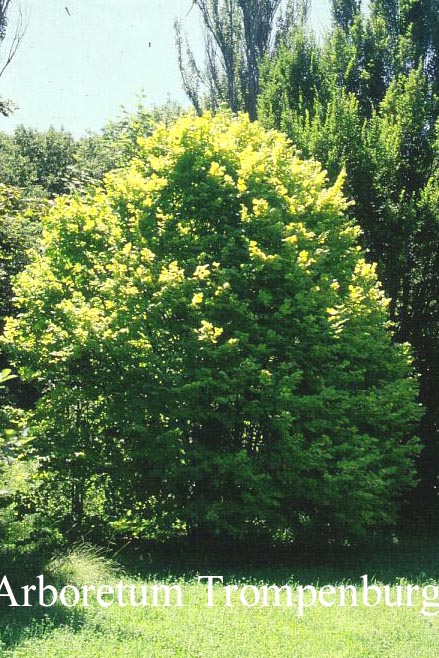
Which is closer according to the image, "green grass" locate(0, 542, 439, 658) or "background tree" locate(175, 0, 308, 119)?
"green grass" locate(0, 542, 439, 658)

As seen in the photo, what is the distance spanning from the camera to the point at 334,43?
18.8 metres

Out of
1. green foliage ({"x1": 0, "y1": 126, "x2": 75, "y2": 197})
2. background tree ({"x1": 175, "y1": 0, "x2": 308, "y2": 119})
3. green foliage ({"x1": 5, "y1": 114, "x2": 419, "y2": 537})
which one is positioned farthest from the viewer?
green foliage ({"x1": 0, "y1": 126, "x2": 75, "y2": 197})

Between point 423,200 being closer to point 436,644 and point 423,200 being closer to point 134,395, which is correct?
point 134,395

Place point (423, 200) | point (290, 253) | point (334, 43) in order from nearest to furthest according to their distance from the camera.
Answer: point (290, 253)
point (423, 200)
point (334, 43)

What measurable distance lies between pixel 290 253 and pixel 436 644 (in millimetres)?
6797

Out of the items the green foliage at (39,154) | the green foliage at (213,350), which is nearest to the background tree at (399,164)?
the green foliage at (213,350)

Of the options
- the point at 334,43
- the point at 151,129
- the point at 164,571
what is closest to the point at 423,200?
the point at 334,43

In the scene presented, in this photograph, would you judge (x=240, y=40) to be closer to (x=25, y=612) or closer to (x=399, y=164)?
(x=399, y=164)

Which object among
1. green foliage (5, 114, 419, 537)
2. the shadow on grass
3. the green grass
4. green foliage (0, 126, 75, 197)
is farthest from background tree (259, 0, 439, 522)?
green foliage (0, 126, 75, 197)

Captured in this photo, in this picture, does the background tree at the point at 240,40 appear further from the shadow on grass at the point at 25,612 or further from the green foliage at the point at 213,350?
the shadow on grass at the point at 25,612

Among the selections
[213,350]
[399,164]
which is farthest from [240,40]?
[213,350]

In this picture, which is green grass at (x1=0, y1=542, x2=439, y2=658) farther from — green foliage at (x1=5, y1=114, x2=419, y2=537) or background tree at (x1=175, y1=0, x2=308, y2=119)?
background tree at (x1=175, y1=0, x2=308, y2=119)

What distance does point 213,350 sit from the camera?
10.9 metres

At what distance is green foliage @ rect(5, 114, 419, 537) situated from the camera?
36.3 ft
